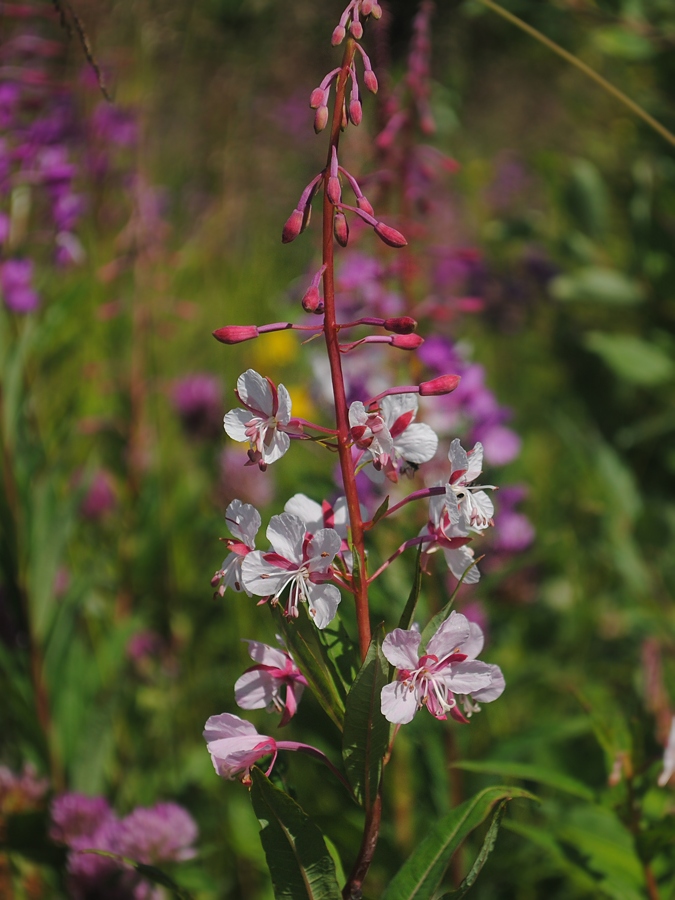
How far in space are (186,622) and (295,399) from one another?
914 millimetres

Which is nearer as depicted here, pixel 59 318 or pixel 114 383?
pixel 59 318

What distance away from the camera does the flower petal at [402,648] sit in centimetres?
57

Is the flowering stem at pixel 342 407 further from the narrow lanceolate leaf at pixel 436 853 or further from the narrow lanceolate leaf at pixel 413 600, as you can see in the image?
the narrow lanceolate leaf at pixel 436 853

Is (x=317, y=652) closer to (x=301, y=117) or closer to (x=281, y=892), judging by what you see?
(x=281, y=892)

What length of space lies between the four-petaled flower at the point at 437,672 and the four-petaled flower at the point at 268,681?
0.10 m

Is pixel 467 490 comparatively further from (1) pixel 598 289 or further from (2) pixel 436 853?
(1) pixel 598 289

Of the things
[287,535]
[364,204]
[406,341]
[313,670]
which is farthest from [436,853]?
[364,204]

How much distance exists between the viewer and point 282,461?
2.20 m

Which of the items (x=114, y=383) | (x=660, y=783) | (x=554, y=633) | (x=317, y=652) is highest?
(x=317, y=652)

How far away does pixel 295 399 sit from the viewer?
2.55m

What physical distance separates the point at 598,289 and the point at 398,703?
163cm

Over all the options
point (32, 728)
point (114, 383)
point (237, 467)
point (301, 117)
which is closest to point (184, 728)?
point (32, 728)

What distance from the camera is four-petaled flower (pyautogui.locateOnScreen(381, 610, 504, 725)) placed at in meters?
0.57

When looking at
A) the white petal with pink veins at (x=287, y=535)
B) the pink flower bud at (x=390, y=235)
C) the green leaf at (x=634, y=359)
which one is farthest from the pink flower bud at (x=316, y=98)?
the green leaf at (x=634, y=359)
